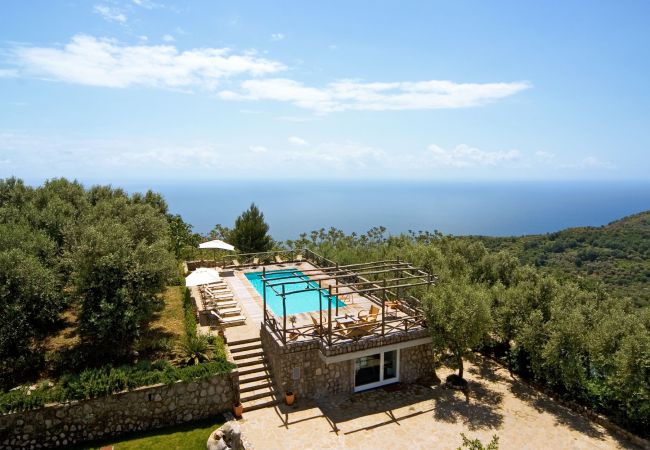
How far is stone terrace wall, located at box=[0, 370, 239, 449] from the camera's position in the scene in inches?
447

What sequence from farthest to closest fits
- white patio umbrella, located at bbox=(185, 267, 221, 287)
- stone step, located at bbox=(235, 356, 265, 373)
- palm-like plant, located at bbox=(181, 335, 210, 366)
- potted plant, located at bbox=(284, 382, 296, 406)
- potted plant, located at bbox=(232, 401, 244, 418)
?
white patio umbrella, located at bbox=(185, 267, 221, 287)
stone step, located at bbox=(235, 356, 265, 373)
palm-like plant, located at bbox=(181, 335, 210, 366)
potted plant, located at bbox=(284, 382, 296, 406)
potted plant, located at bbox=(232, 401, 244, 418)

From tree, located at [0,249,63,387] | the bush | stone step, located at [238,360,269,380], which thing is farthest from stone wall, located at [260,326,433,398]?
tree, located at [0,249,63,387]

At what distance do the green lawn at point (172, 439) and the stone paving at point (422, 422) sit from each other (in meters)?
1.24

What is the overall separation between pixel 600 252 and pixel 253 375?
6614 cm

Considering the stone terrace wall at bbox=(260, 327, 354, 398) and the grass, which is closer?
the stone terrace wall at bbox=(260, 327, 354, 398)

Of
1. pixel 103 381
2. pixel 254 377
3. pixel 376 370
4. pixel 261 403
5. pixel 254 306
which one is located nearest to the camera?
pixel 103 381

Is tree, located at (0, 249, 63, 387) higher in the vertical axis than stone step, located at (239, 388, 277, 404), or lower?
higher

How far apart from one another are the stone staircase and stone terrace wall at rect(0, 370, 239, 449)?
685mm

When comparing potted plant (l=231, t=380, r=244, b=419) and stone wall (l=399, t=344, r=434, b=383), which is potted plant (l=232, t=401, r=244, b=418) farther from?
stone wall (l=399, t=344, r=434, b=383)

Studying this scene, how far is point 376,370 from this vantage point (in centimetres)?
1504

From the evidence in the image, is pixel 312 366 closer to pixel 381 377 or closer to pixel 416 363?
pixel 381 377

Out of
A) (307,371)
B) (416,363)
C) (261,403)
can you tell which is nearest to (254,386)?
(261,403)

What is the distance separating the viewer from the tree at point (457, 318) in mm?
13852

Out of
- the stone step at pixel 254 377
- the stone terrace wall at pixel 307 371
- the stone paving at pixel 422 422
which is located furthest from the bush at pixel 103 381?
the stone paving at pixel 422 422
